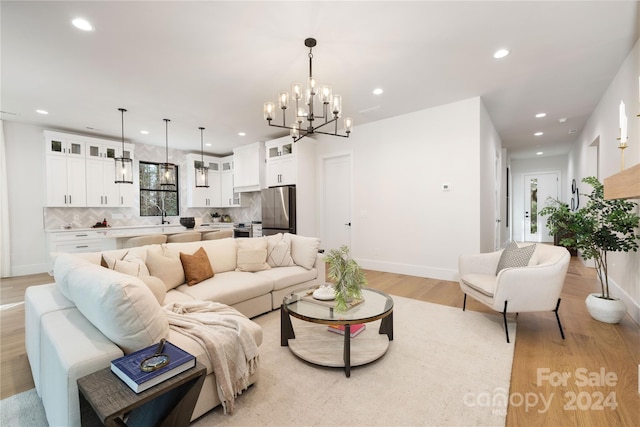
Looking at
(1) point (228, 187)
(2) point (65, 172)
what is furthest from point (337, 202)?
(2) point (65, 172)

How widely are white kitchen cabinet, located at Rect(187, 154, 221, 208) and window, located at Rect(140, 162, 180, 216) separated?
1.30 feet

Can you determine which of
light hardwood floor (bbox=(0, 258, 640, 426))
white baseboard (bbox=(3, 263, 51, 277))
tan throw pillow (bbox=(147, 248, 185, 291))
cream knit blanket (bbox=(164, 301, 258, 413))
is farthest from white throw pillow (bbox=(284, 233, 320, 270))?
white baseboard (bbox=(3, 263, 51, 277))

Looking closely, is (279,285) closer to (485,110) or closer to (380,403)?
(380,403)

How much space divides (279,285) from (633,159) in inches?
158

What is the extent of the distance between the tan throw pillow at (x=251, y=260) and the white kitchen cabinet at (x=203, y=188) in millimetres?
4430

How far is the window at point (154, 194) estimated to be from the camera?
22.5ft

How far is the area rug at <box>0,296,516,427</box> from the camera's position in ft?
5.30

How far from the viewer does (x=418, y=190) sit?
4.85 m

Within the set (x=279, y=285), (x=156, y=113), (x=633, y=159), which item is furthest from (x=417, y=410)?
(x=156, y=113)

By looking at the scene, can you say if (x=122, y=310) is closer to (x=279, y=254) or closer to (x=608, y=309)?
(x=279, y=254)

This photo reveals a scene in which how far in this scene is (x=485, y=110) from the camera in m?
4.63

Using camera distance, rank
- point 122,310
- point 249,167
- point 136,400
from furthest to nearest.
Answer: point 249,167
point 122,310
point 136,400

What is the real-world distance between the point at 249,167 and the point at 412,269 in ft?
14.4

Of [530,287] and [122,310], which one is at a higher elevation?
[122,310]
